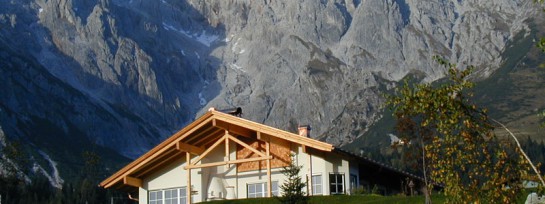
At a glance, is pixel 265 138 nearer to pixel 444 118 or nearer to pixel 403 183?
pixel 403 183

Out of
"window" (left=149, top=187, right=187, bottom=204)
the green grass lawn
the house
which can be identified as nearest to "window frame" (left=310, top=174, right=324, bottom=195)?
the house

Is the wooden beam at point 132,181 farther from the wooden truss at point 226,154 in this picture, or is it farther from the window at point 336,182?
the window at point 336,182

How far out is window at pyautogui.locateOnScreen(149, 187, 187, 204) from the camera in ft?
185

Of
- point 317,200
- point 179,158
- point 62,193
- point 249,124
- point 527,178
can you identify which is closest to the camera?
point 527,178

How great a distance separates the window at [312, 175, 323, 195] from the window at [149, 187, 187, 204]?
29.5ft

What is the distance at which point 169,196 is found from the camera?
5669cm

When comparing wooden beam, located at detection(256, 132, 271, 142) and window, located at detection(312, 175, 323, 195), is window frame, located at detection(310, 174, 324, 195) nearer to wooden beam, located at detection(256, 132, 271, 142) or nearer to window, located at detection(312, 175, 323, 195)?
window, located at detection(312, 175, 323, 195)

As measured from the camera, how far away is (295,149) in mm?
52844

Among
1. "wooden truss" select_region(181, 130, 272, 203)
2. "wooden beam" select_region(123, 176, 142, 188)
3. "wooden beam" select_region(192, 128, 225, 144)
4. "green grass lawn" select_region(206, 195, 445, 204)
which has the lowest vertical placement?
"green grass lawn" select_region(206, 195, 445, 204)

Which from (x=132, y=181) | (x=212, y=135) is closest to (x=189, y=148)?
(x=212, y=135)

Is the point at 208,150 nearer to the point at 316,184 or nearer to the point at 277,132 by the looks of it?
the point at 277,132

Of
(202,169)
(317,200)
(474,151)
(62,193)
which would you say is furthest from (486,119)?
(62,193)

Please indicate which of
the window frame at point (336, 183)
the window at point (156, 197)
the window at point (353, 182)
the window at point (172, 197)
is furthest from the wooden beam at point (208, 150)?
the window at point (353, 182)

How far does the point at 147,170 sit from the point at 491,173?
38.7m
